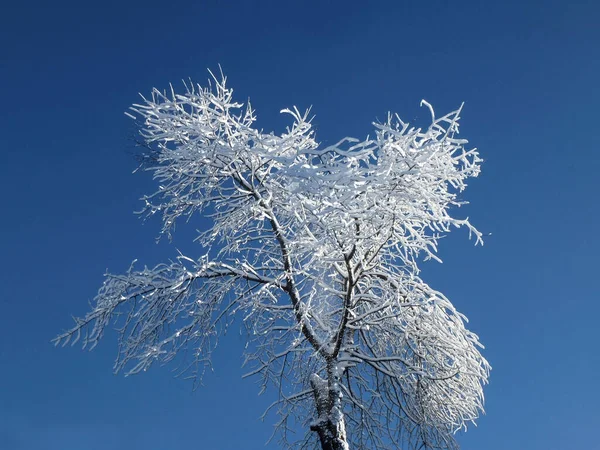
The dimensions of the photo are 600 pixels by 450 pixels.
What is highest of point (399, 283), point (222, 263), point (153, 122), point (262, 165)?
point (153, 122)

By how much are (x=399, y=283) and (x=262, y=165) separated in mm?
2446

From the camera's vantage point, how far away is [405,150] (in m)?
6.86

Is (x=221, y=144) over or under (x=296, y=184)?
over

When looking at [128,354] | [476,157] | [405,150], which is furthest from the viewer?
[128,354]

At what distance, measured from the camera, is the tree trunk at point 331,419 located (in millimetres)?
7930

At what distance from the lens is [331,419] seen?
8023 mm

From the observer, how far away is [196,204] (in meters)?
9.18

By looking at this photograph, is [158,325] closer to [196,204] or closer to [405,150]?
[196,204]

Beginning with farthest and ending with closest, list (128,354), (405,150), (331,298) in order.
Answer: (331,298) → (128,354) → (405,150)

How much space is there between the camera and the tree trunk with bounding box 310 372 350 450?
7.93m

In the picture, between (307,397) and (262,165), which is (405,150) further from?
(307,397)

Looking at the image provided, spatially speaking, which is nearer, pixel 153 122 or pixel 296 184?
pixel 296 184

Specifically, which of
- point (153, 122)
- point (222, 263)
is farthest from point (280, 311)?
point (153, 122)

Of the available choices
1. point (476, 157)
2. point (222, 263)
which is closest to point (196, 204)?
point (222, 263)
